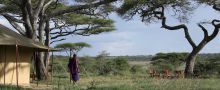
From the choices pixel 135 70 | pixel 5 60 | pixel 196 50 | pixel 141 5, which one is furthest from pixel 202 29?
pixel 5 60

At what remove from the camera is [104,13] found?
115 ft

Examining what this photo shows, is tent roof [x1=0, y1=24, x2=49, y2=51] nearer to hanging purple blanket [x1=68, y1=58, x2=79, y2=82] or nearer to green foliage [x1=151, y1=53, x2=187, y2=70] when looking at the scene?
hanging purple blanket [x1=68, y1=58, x2=79, y2=82]

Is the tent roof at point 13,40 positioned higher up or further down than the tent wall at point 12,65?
higher up

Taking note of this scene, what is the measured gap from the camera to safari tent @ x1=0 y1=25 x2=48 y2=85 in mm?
21562

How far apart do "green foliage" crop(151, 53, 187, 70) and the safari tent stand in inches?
784

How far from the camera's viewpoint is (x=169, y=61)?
46.8 m

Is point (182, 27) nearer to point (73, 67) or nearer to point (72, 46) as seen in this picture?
point (73, 67)

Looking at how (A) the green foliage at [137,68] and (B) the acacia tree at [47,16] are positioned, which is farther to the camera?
(A) the green foliage at [137,68]

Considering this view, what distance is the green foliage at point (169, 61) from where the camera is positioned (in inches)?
1704

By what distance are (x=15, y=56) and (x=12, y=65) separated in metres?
0.37

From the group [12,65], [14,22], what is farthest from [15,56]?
[14,22]

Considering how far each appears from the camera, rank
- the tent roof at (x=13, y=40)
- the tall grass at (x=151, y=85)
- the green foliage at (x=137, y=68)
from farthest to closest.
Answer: the green foliage at (x=137, y=68) → the tent roof at (x=13, y=40) → the tall grass at (x=151, y=85)

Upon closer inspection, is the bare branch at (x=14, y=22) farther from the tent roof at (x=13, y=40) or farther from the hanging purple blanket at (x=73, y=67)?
the tent roof at (x=13, y=40)

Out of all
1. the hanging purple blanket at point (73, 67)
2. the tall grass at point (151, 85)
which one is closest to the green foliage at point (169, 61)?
the hanging purple blanket at point (73, 67)
